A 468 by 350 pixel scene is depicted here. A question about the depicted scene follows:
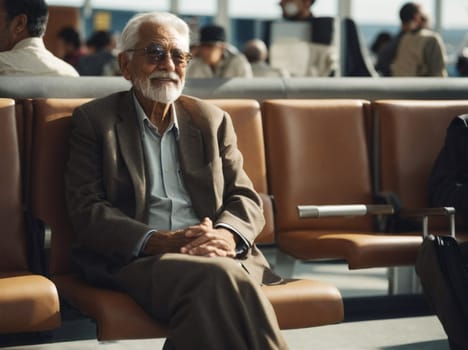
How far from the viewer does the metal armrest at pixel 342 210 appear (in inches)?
157

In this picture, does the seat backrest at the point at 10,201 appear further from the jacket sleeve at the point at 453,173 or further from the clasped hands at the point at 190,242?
the jacket sleeve at the point at 453,173

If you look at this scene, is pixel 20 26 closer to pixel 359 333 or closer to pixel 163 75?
pixel 163 75

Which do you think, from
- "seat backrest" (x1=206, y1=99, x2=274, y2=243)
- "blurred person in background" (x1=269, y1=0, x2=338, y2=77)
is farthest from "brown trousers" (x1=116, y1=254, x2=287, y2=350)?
"blurred person in background" (x1=269, y1=0, x2=338, y2=77)

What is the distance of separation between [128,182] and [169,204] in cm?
16

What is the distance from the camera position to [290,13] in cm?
743

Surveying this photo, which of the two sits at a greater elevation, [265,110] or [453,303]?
[265,110]

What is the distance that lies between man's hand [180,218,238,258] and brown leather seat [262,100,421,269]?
789 millimetres

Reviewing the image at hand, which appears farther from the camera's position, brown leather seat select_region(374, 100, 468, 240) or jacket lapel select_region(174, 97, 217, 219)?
brown leather seat select_region(374, 100, 468, 240)

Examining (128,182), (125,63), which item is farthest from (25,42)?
(128,182)

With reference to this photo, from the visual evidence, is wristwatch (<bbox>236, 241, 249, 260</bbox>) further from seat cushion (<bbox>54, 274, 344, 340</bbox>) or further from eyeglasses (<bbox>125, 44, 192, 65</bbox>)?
eyeglasses (<bbox>125, 44, 192, 65</bbox>)

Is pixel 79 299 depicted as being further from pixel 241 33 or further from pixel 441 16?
pixel 441 16

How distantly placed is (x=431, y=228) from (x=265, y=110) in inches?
34.8

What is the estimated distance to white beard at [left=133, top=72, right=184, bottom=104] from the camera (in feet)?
11.9

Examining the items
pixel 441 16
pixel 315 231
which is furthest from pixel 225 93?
pixel 441 16
